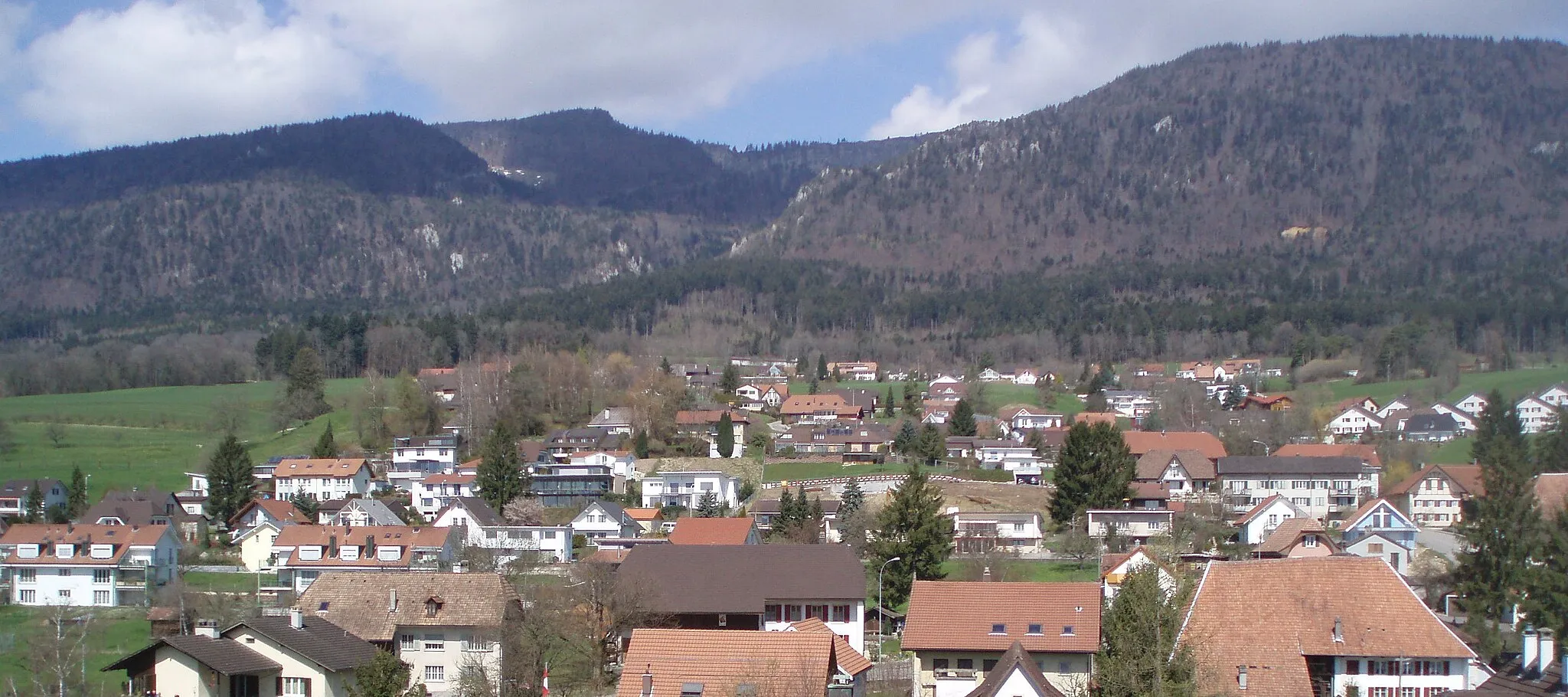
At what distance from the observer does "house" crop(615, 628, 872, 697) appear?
2277cm

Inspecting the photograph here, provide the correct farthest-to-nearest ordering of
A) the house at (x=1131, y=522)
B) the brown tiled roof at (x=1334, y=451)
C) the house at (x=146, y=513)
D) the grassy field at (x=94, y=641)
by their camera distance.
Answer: the brown tiled roof at (x=1334, y=451)
the house at (x=146, y=513)
the house at (x=1131, y=522)
the grassy field at (x=94, y=641)

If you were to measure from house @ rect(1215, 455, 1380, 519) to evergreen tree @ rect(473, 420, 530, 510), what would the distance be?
32.2 m

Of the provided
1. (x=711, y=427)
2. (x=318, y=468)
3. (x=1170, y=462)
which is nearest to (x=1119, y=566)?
(x=1170, y=462)

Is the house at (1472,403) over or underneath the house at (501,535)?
over

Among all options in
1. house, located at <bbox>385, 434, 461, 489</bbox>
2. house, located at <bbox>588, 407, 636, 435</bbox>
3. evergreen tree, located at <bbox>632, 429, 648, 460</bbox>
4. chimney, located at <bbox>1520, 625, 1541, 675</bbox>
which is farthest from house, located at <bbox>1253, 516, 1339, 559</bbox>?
house, located at <bbox>385, 434, 461, 489</bbox>

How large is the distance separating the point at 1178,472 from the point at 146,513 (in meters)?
46.1

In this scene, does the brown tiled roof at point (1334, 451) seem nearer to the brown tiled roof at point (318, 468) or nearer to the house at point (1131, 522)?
the house at point (1131, 522)

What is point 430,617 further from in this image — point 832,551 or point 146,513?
point 146,513

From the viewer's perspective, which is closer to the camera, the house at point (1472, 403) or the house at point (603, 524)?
the house at point (603, 524)

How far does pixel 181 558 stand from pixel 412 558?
374 inches

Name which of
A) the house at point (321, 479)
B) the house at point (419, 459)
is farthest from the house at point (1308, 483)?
the house at point (321, 479)

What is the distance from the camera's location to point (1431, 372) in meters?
96.3

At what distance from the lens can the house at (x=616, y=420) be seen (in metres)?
78.8

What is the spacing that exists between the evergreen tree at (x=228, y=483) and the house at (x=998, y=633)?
4388 centimetres
